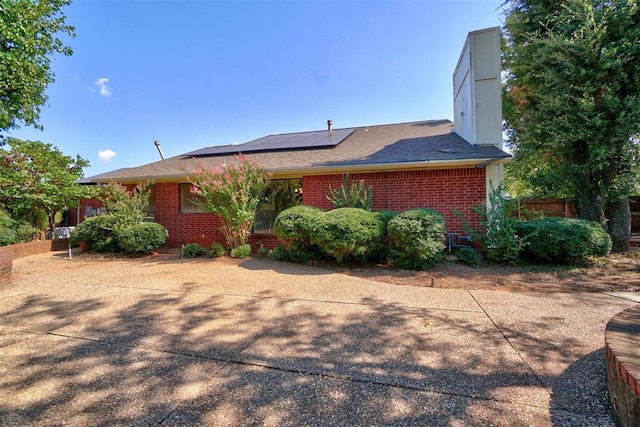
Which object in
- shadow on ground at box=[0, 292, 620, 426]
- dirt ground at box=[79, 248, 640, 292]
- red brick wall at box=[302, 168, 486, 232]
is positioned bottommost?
shadow on ground at box=[0, 292, 620, 426]

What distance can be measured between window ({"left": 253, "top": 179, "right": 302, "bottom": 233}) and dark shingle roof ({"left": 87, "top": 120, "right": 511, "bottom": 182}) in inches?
18.5

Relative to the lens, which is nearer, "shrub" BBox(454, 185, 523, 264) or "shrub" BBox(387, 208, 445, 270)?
"shrub" BBox(387, 208, 445, 270)

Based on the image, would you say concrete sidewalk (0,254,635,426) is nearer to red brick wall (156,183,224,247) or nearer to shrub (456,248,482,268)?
shrub (456,248,482,268)

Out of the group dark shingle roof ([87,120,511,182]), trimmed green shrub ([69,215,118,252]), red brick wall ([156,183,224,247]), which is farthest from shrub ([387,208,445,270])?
trimmed green shrub ([69,215,118,252])

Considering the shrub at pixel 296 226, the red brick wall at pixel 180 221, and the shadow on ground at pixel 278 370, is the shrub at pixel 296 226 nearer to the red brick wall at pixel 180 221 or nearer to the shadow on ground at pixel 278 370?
the shadow on ground at pixel 278 370

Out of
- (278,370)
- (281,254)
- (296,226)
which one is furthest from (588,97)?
(278,370)

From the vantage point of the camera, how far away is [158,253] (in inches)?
355

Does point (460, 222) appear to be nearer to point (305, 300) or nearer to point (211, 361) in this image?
point (305, 300)

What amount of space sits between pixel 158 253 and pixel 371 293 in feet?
23.9

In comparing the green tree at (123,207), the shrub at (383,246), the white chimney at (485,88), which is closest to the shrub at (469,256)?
the shrub at (383,246)

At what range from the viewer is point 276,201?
944 centimetres

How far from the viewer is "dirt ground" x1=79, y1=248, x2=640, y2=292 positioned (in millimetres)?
4943

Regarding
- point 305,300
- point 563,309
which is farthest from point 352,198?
point 563,309

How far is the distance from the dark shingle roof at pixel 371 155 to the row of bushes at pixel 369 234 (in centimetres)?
176
